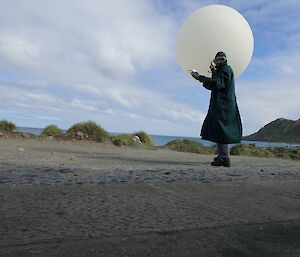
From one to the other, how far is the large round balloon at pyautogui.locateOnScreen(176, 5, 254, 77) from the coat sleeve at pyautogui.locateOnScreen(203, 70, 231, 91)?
1.29 feet

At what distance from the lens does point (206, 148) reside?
45.9ft

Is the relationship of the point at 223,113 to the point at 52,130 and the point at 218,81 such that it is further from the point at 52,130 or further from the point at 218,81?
the point at 52,130

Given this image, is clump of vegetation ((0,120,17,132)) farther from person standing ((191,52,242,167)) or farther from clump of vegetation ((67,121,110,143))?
person standing ((191,52,242,167))

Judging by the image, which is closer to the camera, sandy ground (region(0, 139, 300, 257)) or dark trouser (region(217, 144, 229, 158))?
sandy ground (region(0, 139, 300, 257))

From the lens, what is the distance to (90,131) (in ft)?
44.4

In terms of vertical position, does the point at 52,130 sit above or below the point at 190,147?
above

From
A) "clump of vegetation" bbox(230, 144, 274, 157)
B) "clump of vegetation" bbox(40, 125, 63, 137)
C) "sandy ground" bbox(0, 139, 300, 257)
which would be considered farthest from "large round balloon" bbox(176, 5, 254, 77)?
"clump of vegetation" bbox(40, 125, 63, 137)

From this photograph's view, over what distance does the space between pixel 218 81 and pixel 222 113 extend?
546 millimetres

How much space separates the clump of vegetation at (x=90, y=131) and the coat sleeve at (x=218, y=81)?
26.6ft

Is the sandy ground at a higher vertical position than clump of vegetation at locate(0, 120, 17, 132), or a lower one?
lower

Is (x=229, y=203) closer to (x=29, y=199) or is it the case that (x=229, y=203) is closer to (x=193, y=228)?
(x=193, y=228)

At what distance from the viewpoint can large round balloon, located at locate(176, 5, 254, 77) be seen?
5609mm

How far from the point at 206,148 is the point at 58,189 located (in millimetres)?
11503

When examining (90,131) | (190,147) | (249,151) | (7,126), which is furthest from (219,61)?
(7,126)
